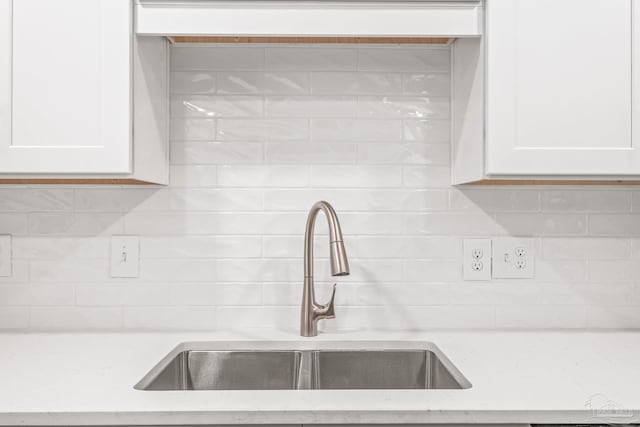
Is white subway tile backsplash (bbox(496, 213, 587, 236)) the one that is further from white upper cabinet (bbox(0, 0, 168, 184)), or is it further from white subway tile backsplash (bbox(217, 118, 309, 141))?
white upper cabinet (bbox(0, 0, 168, 184))

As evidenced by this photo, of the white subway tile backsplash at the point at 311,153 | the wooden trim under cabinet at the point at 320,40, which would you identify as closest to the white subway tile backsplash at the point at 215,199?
the white subway tile backsplash at the point at 311,153

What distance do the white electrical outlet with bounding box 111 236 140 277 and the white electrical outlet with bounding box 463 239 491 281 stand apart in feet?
3.30

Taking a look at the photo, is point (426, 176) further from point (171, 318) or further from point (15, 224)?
point (15, 224)

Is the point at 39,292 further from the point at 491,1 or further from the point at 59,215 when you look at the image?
the point at 491,1

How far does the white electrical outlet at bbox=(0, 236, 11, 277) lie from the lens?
1.58m

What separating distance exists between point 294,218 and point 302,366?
443 mm

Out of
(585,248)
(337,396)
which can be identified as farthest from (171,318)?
(585,248)

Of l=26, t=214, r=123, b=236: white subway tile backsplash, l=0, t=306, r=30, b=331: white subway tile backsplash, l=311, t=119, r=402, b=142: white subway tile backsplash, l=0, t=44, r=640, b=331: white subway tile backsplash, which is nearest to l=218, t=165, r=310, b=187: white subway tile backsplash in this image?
l=0, t=44, r=640, b=331: white subway tile backsplash

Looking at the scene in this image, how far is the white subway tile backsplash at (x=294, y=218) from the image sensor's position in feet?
5.21

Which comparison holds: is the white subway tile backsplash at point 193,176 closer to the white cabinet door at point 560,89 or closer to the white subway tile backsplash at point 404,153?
the white subway tile backsplash at point 404,153

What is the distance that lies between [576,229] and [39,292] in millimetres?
1659

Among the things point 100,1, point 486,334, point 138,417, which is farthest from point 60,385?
point 486,334

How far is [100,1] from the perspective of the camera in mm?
1256

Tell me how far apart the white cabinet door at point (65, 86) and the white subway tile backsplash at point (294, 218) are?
1.07 feet
